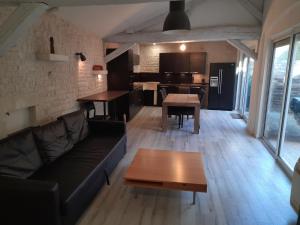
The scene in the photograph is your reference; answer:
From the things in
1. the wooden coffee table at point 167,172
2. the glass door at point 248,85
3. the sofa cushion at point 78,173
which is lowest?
the wooden coffee table at point 167,172

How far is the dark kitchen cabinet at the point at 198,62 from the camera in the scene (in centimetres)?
817

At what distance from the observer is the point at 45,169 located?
95.3 inches

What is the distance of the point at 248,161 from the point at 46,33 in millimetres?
3925

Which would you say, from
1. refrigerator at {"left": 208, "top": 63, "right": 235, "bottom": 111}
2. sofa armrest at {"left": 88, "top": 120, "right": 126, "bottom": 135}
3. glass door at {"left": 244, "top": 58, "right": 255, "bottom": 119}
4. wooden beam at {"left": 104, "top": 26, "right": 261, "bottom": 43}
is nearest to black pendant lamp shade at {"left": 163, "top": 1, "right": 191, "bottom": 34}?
sofa armrest at {"left": 88, "top": 120, "right": 126, "bottom": 135}

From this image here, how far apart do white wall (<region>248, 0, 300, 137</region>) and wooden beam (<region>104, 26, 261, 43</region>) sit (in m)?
0.43

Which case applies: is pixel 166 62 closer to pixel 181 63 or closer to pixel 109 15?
pixel 181 63

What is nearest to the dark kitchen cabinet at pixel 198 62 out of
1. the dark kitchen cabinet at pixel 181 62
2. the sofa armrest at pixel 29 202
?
the dark kitchen cabinet at pixel 181 62

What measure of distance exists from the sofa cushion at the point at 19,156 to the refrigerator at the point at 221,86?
6770 millimetres

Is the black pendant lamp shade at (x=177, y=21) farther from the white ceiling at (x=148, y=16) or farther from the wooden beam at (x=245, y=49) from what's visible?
the wooden beam at (x=245, y=49)

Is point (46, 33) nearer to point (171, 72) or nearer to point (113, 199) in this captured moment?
point (113, 199)

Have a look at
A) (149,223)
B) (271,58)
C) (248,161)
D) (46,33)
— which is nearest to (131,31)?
(46,33)

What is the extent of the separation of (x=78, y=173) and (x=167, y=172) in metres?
1.00

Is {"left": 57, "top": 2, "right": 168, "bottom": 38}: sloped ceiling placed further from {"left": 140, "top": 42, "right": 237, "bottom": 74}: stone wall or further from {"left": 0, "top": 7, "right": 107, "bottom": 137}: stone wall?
{"left": 140, "top": 42, "right": 237, "bottom": 74}: stone wall

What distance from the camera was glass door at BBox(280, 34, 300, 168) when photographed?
3.41 meters
